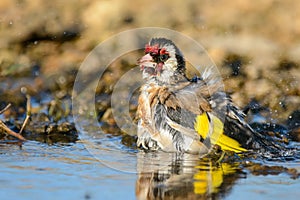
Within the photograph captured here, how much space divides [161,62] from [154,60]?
0.23 ft

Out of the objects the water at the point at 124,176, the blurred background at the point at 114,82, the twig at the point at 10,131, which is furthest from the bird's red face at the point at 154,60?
the twig at the point at 10,131

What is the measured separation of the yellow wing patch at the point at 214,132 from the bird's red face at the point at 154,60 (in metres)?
0.75

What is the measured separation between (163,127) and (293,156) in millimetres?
1158

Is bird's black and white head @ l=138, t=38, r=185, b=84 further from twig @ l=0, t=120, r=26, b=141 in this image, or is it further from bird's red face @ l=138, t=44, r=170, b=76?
twig @ l=0, t=120, r=26, b=141

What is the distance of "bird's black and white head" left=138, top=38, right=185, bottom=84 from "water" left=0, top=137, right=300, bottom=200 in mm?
809

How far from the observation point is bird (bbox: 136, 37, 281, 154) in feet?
21.2

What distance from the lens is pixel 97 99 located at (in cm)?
826

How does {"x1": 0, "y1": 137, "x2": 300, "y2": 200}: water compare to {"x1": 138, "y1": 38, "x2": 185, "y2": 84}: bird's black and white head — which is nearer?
{"x1": 0, "y1": 137, "x2": 300, "y2": 200}: water

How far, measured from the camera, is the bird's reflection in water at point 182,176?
17.1 ft

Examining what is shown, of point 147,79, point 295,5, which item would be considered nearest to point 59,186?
point 147,79

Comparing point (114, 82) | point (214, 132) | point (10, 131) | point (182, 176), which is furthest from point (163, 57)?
point (114, 82)

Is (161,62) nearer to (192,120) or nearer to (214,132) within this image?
(192,120)

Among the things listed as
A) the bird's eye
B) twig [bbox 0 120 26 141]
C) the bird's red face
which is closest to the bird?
the bird's red face

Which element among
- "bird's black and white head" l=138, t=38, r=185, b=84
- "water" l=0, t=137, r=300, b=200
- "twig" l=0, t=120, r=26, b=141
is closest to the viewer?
"water" l=0, t=137, r=300, b=200
